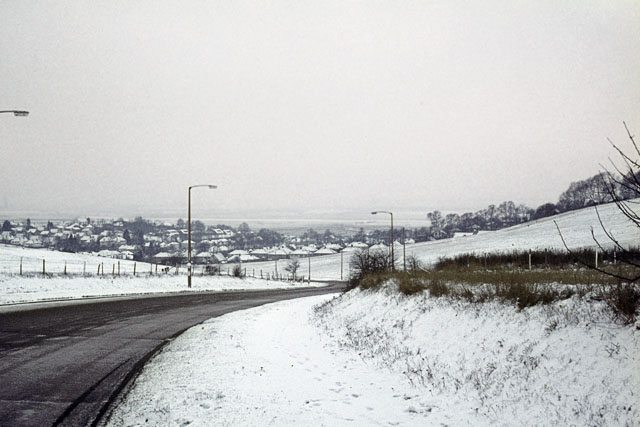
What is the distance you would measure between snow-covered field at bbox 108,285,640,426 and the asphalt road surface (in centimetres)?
63

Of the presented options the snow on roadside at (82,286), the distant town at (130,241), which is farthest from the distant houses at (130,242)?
the snow on roadside at (82,286)

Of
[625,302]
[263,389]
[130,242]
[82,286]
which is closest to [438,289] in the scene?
[625,302]

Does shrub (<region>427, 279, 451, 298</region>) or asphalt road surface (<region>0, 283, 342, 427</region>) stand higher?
shrub (<region>427, 279, 451, 298</region>)

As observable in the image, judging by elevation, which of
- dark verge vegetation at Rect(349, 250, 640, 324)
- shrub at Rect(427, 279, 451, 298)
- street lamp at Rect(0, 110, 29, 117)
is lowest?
shrub at Rect(427, 279, 451, 298)

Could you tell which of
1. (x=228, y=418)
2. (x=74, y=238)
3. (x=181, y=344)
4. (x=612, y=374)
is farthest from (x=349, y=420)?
(x=74, y=238)

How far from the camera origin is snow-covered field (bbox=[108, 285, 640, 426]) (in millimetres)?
6000

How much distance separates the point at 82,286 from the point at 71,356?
2407 centimetres

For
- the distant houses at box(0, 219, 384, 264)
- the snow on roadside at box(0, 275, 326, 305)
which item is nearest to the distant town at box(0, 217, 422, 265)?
the distant houses at box(0, 219, 384, 264)

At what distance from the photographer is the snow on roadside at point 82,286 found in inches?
981

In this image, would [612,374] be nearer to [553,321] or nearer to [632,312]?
[632,312]

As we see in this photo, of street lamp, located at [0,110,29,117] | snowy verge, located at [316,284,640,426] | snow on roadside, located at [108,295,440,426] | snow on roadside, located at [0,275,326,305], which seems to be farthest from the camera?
snow on roadside, located at [0,275,326,305]

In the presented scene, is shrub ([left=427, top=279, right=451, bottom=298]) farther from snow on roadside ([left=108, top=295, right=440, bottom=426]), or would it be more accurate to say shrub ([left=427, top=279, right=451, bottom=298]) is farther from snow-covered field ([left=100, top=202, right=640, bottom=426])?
snow on roadside ([left=108, top=295, right=440, bottom=426])

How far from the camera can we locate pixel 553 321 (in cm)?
→ 775

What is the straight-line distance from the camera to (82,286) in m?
31.1
